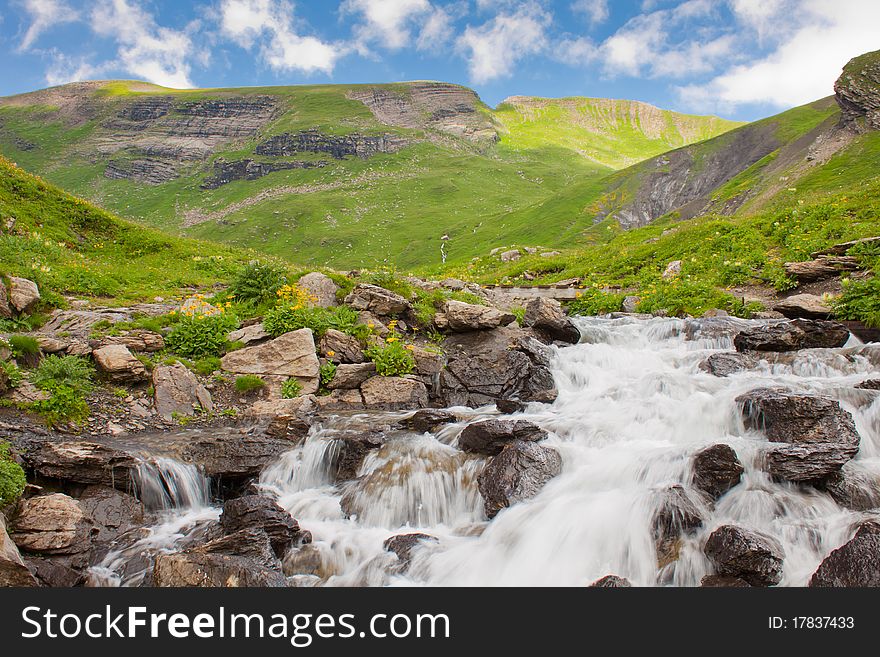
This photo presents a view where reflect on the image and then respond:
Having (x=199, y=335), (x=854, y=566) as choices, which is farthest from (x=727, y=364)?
(x=199, y=335)

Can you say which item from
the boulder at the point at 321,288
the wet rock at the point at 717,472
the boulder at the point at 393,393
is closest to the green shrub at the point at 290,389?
the boulder at the point at 393,393

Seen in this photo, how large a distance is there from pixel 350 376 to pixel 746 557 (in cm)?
1101

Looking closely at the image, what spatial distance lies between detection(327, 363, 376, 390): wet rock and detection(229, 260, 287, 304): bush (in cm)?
482

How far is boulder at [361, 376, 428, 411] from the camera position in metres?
15.3

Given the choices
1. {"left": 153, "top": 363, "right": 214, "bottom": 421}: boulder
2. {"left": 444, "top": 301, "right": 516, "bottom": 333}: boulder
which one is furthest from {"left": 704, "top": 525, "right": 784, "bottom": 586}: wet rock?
{"left": 153, "top": 363, "right": 214, "bottom": 421}: boulder

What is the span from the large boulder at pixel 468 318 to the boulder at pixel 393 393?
127 inches

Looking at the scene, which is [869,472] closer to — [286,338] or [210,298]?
[286,338]

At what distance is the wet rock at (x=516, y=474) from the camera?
1024 centimetres

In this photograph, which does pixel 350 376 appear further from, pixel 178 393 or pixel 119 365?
pixel 119 365

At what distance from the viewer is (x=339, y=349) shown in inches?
638

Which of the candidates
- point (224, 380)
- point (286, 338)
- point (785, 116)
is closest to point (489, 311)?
point (286, 338)
